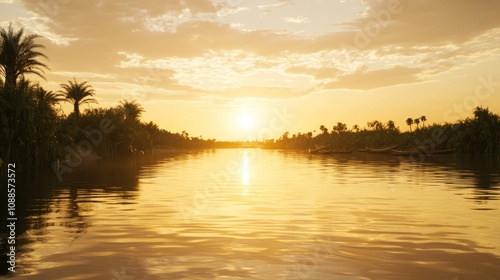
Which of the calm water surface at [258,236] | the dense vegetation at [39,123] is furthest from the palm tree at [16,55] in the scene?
the calm water surface at [258,236]

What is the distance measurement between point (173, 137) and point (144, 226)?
179947 mm

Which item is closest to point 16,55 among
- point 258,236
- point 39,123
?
point 39,123

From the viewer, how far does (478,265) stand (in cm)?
902

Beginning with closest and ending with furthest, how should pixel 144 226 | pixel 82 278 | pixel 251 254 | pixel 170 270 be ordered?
pixel 82 278, pixel 170 270, pixel 251 254, pixel 144 226

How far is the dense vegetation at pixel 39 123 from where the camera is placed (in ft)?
103

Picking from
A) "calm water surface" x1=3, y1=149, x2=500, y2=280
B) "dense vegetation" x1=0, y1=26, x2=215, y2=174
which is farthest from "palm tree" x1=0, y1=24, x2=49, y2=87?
"calm water surface" x1=3, y1=149, x2=500, y2=280

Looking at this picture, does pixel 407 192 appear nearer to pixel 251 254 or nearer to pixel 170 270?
pixel 251 254

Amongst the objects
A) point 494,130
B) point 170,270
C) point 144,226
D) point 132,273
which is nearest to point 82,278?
point 132,273

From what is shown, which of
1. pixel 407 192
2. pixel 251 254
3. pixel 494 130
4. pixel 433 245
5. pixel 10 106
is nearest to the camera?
pixel 251 254

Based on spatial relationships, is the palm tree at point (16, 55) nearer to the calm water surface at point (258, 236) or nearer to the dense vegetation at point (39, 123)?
the dense vegetation at point (39, 123)

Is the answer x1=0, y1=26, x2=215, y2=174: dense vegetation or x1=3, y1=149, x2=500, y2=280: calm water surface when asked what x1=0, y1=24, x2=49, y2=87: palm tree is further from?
x1=3, y1=149, x2=500, y2=280: calm water surface

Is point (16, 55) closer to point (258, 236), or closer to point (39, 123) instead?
point (39, 123)

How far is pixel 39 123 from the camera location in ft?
111

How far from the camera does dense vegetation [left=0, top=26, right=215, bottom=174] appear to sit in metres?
31.3
